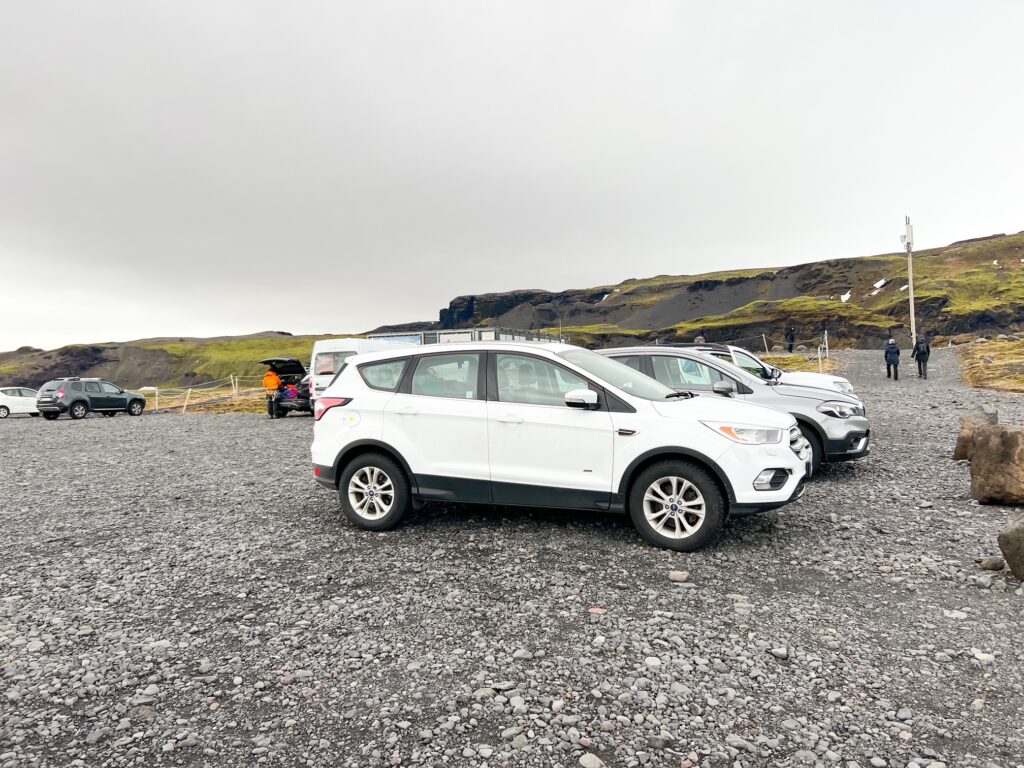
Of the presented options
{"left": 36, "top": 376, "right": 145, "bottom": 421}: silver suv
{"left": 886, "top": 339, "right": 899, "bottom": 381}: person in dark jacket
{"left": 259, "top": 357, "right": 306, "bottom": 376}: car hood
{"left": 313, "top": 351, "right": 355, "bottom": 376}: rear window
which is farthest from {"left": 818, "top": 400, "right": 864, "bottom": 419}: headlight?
{"left": 36, "top": 376, "right": 145, "bottom": 421}: silver suv

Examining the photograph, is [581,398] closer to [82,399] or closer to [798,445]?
[798,445]

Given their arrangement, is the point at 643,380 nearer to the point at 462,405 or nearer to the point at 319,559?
the point at 462,405

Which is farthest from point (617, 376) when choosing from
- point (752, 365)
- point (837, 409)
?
point (752, 365)

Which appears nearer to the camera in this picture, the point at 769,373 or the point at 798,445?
the point at 798,445

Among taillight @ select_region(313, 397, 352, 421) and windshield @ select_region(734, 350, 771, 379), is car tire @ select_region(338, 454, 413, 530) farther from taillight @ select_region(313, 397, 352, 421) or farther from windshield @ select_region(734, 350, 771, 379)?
windshield @ select_region(734, 350, 771, 379)

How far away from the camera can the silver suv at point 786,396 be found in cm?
790

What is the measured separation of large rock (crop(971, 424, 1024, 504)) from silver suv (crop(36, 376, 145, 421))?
30.7 meters

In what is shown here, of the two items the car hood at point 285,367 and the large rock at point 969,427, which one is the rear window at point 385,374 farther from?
the car hood at point 285,367

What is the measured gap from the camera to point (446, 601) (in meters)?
4.48

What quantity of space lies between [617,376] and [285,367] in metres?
18.7

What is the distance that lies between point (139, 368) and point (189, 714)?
705 ft

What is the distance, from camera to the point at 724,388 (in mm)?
8047

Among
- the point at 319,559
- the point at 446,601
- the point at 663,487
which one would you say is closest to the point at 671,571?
the point at 663,487

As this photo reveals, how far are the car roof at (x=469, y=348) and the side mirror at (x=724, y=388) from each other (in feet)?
8.78
